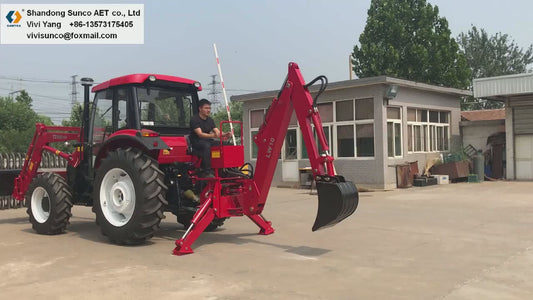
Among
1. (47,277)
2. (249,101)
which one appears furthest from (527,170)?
(47,277)

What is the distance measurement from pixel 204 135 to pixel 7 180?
5605mm

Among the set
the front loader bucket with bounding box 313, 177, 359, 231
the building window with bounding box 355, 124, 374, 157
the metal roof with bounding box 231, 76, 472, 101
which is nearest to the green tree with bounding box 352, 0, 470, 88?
the metal roof with bounding box 231, 76, 472, 101

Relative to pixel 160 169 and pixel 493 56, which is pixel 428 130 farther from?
pixel 493 56

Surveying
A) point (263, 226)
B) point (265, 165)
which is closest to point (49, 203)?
point (263, 226)

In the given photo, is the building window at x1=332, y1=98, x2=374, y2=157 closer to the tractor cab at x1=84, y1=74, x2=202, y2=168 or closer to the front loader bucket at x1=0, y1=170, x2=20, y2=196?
the tractor cab at x1=84, y1=74, x2=202, y2=168

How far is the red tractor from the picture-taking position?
21.7ft

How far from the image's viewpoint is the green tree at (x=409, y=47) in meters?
30.9

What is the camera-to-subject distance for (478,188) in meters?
16.1

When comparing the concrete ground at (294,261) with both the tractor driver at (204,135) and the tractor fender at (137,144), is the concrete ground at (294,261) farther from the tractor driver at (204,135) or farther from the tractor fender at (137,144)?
the tractor fender at (137,144)

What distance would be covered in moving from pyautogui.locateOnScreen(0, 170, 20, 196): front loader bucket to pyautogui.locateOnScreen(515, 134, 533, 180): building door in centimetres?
1852

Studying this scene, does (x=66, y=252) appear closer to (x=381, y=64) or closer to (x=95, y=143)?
(x=95, y=143)

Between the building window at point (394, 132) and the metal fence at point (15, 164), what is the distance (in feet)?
36.0

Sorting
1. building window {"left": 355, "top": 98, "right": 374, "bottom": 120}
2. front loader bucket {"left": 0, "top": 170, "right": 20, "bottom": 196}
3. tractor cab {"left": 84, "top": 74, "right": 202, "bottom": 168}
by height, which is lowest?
front loader bucket {"left": 0, "top": 170, "right": 20, "bottom": 196}

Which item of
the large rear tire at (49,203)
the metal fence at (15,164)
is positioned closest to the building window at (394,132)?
the metal fence at (15,164)
